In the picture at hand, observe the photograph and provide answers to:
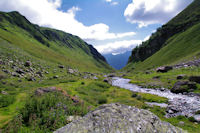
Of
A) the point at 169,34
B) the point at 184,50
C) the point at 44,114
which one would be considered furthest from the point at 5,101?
the point at 169,34

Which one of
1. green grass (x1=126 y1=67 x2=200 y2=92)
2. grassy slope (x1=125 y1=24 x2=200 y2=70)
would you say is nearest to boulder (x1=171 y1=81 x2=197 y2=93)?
green grass (x1=126 y1=67 x2=200 y2=92)

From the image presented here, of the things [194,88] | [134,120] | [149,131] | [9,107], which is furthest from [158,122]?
[194,88]

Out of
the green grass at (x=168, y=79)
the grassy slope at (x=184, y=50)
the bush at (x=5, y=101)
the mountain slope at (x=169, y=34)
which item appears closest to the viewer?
the bush at (x=5, y=101)

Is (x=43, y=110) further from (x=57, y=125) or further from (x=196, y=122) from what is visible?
(x=196, y=122)

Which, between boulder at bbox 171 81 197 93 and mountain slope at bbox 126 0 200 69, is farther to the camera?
mountain slope at bbox 126 0 200 69

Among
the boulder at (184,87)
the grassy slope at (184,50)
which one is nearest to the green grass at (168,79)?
the boulder at (184,87)

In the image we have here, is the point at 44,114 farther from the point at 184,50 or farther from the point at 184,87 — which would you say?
the point at 184,50

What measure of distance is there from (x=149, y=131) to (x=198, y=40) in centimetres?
11397

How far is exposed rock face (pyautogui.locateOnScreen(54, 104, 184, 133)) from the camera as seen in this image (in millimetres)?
4855

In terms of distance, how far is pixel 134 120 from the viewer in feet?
17.7

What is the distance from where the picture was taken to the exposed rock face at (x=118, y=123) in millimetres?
4855

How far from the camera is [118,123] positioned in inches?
202

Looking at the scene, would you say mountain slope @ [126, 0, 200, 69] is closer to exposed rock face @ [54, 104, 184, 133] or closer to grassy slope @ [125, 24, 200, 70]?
grassy slope @ [125, 24, 200, 70]

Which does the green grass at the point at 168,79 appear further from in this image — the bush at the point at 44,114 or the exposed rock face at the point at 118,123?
the bush at the point at 44,114
